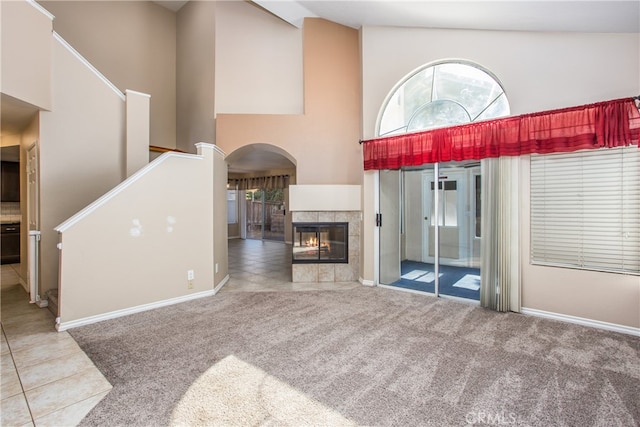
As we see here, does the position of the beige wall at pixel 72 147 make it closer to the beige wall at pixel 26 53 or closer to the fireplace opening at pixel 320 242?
the beige wall at pixel 26 53

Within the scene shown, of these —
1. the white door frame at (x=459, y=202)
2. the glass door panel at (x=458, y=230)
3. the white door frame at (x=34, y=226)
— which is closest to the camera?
the white door frame at (x=34, y=226)

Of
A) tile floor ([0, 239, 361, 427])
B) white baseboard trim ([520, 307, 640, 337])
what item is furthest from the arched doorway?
white baseboard trim ([520, 307, 640, 337])

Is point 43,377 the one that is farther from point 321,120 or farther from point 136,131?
point 321,120

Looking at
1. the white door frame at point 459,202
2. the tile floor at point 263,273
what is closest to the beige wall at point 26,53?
the tile floor at point 263,273

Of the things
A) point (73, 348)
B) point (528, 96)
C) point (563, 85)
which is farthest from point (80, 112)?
point (563, 85)

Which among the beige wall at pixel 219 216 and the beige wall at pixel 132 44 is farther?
the beige wall at pixel 132 44

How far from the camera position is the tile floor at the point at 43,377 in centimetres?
188

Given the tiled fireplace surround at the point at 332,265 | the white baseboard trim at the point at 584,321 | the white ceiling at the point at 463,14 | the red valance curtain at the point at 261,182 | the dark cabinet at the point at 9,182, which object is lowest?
the white baseboard trim at the point at 584,321

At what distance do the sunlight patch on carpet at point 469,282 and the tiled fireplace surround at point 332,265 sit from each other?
5.38ft

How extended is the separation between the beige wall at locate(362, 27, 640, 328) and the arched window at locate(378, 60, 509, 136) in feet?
0.47

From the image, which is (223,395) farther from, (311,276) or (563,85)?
(563,85)

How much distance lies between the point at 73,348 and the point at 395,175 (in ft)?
15.4

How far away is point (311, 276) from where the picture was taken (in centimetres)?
520

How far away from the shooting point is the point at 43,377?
2285 millimetres
